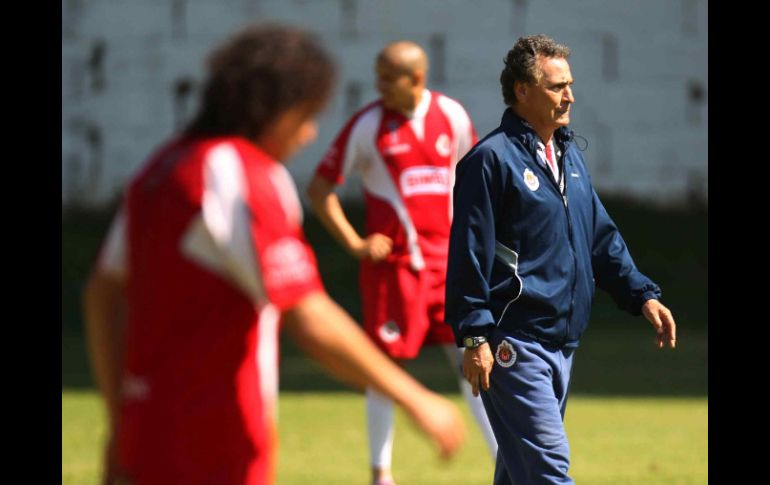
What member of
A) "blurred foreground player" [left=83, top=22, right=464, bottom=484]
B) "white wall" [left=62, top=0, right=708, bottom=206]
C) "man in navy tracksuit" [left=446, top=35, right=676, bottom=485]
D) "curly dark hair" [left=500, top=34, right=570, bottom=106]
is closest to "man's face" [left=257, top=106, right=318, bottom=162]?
"blurred foreground player" [left=83, top=22, right=464, bottom=484]

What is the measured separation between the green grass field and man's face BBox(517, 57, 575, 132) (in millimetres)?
2267

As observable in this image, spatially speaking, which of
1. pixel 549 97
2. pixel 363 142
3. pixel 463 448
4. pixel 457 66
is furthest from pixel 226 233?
pixel 457 66

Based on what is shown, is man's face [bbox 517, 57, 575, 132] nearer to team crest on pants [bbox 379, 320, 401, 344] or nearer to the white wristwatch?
the white wristwatch

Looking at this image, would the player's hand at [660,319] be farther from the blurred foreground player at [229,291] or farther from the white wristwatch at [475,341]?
the blurred foreground player at [229,291]

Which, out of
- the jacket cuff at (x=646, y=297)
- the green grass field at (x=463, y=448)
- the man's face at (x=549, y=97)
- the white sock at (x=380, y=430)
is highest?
the man's face at (x=549, y=97)

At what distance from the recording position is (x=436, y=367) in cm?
1557

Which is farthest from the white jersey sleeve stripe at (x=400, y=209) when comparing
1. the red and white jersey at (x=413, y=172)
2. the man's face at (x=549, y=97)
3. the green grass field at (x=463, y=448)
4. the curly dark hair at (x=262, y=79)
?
the curly dark hair at (x=262, y=79)

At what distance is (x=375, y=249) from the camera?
8188 millimetres

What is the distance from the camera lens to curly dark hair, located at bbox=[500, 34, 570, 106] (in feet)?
18.8

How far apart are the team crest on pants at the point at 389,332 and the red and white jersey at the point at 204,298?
4.57 m

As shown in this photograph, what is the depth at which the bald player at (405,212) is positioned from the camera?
26.9 feet

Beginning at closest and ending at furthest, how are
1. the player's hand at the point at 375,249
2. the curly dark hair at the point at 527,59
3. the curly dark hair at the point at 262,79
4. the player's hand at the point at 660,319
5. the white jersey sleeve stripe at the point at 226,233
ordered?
the white jersey sleeve stripe at the point at 226,233
the curly dark hair at the point at 262,79
the curly dark hair at the point at 527,59
the player's hand at the point at 660,319
the player's hand at the point at 375,249

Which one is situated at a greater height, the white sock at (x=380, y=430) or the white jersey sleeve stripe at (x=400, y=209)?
the white jersey sleeve stripe at (x=400, y=209)

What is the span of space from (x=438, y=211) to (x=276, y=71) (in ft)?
15.4
